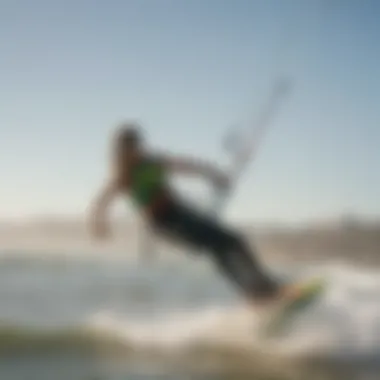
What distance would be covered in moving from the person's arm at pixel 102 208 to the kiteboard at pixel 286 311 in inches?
12.8

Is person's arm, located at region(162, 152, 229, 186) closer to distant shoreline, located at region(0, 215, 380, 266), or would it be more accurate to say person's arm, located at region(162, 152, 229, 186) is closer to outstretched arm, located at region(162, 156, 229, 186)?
outstretched arm, located at region(162, 156, 229, 186)

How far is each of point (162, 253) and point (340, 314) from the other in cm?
34

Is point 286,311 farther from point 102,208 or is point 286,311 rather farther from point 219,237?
point 102,208

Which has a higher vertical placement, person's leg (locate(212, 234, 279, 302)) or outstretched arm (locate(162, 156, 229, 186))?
outstretched arm (locate(162, 156, 229, 186))

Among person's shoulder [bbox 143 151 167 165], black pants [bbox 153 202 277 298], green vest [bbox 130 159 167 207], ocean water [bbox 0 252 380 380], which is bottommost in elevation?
ocean water [bbox 0 252 380 380]

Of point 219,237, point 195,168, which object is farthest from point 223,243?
point 195,168

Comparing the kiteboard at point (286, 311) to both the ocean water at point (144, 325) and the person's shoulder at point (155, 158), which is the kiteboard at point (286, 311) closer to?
the ocean water at point (144, 325)

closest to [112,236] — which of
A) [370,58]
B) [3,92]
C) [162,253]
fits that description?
[162,253]

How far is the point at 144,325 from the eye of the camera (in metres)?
1.37

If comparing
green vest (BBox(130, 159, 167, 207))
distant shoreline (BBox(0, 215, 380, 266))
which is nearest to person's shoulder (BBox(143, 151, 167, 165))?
green vest (BBox(130, 159, 167, 207))

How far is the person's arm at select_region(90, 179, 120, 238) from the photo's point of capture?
1351 millimetres

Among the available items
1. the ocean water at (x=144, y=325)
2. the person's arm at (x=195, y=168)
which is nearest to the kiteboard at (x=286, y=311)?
the ocean water at (x=144, y=325)

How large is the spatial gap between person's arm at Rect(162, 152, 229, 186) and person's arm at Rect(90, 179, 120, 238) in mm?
103

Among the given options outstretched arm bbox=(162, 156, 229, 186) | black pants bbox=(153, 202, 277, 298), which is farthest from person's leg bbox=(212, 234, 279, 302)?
outstretched arm bbox=(162, 156, 229, 186)
